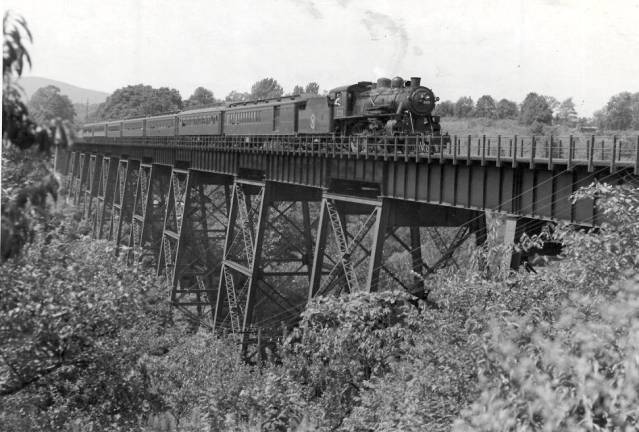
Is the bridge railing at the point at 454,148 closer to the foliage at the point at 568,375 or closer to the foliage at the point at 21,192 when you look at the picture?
the foliage at the point at 568,375

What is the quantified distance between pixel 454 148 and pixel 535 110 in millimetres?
57774

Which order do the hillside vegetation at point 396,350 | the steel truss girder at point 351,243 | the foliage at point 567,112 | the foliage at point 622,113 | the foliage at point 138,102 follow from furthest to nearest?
the foliage at point 138,102
the foliage at point 567,112
the foliage at point 622,113
the steel truss girder at point 351,243
the hillside vegetation at point 396,350

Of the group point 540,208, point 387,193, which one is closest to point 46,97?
point 387,193

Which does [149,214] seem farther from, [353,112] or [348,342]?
[348,342]

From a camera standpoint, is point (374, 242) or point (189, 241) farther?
point (189, 241)

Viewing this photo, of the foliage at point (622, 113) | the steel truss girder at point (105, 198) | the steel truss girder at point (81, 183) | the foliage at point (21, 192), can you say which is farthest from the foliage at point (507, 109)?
the foliage at point (21, 192)

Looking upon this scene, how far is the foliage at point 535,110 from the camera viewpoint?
68.2 meters

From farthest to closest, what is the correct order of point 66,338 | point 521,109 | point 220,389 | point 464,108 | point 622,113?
1. point 464,108
2. point 521,109
3. point 622,113
4. point 220,389
5. point 66,338

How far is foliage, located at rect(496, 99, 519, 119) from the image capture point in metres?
80.1

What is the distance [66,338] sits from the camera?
10.2 metres

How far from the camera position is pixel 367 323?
15.1 m

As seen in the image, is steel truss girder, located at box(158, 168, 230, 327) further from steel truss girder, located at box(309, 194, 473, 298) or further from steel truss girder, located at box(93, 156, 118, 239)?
steel truss girder, located at box(93, 156, 118, 239)

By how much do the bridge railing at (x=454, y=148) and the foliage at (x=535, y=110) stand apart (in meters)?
42.4

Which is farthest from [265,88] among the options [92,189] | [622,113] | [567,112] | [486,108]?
[622,113]
